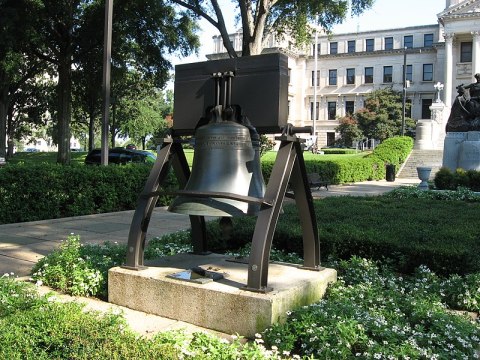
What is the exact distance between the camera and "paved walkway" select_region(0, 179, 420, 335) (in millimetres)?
4289

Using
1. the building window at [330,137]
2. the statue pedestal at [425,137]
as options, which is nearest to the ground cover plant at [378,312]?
the statue pedestal at [425,137]

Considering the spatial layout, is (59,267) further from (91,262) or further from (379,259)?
(379,259)

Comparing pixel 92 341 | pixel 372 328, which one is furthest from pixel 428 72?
pixel 92 341

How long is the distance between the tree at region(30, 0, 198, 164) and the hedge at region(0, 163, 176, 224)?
11.9 meters

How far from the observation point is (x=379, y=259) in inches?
247

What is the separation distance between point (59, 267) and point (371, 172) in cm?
2596

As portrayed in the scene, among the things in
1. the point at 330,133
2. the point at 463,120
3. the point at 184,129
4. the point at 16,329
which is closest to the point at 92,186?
the point at 184,129

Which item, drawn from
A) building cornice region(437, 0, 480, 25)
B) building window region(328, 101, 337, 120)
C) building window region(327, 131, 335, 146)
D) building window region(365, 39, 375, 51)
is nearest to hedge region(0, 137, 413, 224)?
building cornice region(437, 0, 480, 25)

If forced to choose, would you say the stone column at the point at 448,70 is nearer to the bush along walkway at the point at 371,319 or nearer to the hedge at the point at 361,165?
the hedge at the point at 361,165

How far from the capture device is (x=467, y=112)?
23.4 meters

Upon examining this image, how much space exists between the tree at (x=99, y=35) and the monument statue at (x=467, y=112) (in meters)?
13.1

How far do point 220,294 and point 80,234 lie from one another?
596 cm

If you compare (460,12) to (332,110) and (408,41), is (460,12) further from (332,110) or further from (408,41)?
(332,110)

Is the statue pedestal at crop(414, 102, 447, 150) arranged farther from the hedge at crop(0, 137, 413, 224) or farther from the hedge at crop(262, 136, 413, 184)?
the hedge at crop(0, 137, 413, 224)
